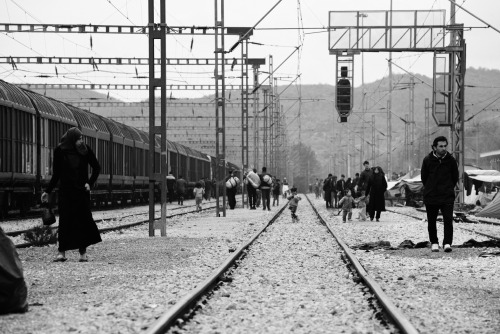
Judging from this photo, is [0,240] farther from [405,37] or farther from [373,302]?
[405,37]

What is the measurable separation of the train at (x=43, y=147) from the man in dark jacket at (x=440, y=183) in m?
6.47

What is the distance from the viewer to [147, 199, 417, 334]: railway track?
7.55m

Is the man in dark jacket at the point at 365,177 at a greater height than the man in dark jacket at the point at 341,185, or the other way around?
the man in dark jacket at the point at 365,177

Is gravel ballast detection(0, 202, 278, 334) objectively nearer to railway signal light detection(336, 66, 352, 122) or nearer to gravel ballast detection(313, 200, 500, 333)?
gravel ballast detection(313, 200, 500, 333)

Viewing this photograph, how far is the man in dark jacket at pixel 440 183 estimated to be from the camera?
14.5 metres

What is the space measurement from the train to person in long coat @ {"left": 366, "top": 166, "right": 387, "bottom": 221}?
23.3 ft

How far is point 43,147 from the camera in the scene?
29.9m

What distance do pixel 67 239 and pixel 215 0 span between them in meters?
23.2

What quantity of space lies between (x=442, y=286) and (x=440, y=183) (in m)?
4.45

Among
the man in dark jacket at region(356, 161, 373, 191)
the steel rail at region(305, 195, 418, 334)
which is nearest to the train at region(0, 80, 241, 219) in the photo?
the man in dark jacket at region(356, 161, 373, 191)

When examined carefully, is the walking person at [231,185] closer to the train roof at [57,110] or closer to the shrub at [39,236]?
the train roof at [57,110]

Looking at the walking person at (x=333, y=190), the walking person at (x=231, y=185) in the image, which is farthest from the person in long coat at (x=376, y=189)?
the walking person at (x=333, y=190)

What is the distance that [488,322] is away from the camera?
7.77 metres

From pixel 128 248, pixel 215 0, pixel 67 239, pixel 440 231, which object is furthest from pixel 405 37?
pixel 67 239
